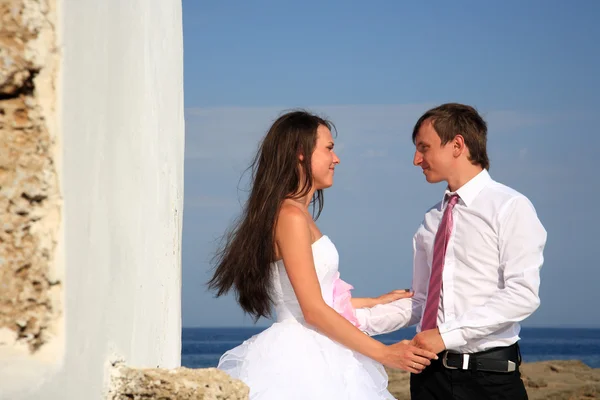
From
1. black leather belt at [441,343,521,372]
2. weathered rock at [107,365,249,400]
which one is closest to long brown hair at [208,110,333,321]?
black leather belt at [441,343,521,372]

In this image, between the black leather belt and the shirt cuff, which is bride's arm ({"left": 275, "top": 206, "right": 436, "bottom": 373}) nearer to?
the shirt cuff

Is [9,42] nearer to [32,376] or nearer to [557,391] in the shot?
[32,376]

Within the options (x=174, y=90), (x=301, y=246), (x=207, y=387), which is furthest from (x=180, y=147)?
(x=301, y=246)

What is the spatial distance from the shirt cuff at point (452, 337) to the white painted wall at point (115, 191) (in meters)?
1.95

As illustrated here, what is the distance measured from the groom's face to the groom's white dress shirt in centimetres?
12

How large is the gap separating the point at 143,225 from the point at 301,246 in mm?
1927

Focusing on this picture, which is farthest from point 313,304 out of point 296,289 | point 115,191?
point 115,191

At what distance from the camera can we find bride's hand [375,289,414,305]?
157 inches

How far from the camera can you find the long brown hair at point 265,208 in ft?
11.3

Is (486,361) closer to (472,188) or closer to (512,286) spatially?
(512,286)

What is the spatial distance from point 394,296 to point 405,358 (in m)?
0.70

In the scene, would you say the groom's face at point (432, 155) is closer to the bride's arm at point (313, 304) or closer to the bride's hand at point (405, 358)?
the bride's arm at point (313, 304)

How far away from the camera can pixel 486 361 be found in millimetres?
3525

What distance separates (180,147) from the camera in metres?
1.89
